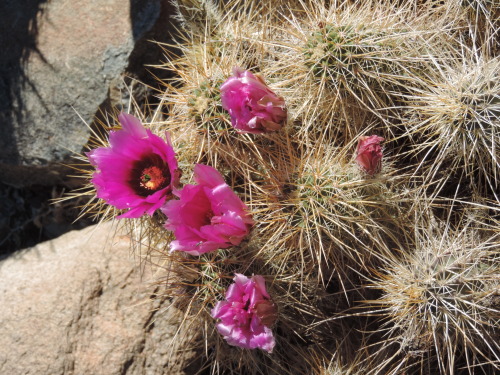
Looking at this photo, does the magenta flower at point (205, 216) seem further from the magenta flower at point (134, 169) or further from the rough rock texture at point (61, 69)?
the rough rock texture at point (61, 69)

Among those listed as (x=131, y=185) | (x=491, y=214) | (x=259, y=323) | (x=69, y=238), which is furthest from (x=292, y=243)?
(x=69, y=238)

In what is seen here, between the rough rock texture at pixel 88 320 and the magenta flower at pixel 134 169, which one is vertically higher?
the magenta flower at pixel 134 169

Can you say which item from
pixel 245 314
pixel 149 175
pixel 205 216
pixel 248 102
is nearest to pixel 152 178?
pixel 149 175

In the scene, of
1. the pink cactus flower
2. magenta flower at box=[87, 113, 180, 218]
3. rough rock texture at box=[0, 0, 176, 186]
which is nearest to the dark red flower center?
magenta flower at box=[87, 113, 180, 218]

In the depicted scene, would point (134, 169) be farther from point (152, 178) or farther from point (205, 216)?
point (205, 216)

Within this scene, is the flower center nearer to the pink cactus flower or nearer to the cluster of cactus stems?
the cluster of cactus stems

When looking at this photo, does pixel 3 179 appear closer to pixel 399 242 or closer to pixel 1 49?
pixel 1 49

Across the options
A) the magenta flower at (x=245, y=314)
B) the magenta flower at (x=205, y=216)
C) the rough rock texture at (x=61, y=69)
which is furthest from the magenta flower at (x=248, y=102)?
the rough rock texture at (x=61, y=69)
